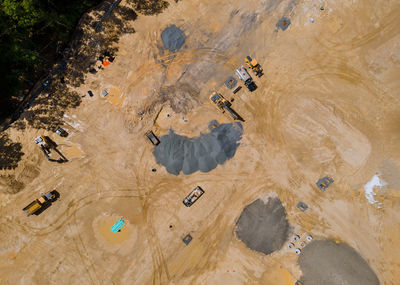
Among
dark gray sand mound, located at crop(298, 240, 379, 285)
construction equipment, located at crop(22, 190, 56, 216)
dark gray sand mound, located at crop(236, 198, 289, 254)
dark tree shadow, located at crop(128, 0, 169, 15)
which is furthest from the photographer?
dark tree shadow, located at crop(128, 0, 169, 15)

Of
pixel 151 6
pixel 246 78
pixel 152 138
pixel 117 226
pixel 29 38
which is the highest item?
pixel 29 38

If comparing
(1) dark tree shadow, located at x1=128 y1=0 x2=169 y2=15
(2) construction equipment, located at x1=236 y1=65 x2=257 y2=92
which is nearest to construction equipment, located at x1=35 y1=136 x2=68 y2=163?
(1) dark tree shadow, located at x1=128 y1=0 x2=169 y2=15

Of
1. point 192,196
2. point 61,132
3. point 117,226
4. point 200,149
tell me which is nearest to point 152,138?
point 200,149

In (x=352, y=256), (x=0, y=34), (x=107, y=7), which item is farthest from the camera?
(x=107, y=7)

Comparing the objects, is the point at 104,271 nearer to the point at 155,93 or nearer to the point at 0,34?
the point at 155,93

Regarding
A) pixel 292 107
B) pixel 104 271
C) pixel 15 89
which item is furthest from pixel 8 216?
pixel 292 107

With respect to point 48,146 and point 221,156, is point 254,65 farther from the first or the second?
point 48,146

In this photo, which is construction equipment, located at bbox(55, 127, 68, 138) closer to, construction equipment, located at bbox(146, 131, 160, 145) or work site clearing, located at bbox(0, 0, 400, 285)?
work site clearing, located at bbox(0, 0, 400, 285)
